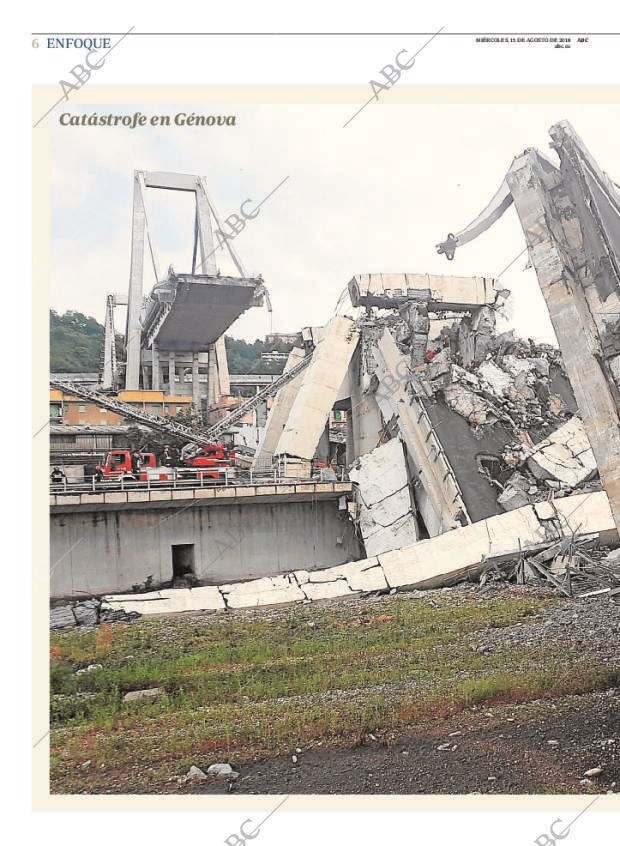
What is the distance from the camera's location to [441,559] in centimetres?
737

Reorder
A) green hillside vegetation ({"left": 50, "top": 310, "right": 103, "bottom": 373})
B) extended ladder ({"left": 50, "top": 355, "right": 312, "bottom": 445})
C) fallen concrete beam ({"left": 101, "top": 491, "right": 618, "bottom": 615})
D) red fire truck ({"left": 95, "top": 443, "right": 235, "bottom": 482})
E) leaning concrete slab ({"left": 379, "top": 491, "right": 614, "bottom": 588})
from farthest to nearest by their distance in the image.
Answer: red fire truck ({"left": 95, "top": 443, "right": 235, "bottom": 482}), leaning concrete slab ({"left": 379, "top": 491, "right": 614, "bottom": 588}), fallen concrete beam ({"left": 101, "top": 491, "right": 618, "bottom": 615}), extended ladder ({"left": 50, "top": 355, "right": 312, "bottom": 445}), green hillside vegetation ({"left": 50, "top": 310, "right": 103, "bottom": 373})

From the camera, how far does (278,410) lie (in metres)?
10.5

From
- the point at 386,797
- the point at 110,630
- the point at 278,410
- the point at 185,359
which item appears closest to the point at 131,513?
the point at 185,359

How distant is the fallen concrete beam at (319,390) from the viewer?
967 cm

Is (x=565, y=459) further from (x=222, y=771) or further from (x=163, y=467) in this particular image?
(x=222, y=771)

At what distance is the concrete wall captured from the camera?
7.14m

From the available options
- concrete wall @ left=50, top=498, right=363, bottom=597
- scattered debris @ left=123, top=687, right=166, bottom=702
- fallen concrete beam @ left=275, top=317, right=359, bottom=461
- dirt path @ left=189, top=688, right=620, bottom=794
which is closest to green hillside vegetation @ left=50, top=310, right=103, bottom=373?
concrete wall @ left=50, top=498, right=363, bottom=597

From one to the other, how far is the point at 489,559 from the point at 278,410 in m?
4.29

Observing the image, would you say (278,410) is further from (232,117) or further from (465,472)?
(232,117)

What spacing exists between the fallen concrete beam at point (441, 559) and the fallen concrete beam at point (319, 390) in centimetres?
255

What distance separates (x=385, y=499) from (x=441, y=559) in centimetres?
208

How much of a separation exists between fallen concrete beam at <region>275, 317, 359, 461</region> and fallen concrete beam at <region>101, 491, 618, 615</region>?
255 cm

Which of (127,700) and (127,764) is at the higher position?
(127,700)

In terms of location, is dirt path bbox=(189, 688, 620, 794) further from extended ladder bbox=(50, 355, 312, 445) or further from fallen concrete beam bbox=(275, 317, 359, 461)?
fallen concrete beam bbox=(275, 317, 359, 461)
